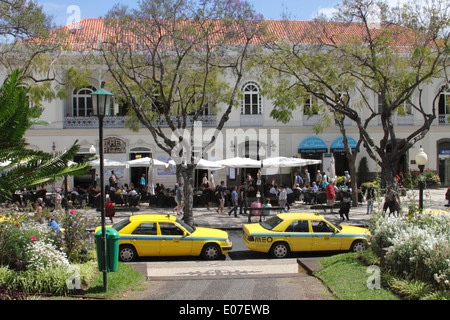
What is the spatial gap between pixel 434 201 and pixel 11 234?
22162mm

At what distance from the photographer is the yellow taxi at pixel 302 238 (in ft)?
41.7

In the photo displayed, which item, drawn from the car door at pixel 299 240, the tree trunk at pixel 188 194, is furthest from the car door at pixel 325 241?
the tree trunk at pixel 188 194

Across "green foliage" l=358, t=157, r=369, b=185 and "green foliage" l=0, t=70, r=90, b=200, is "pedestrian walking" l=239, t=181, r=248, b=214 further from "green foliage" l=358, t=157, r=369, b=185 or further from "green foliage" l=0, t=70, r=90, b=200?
"green foliage" l=358, t=157, r=369, b=185

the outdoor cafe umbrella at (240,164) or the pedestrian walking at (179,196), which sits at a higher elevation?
the outdoor cafe umbrella at (240,164)

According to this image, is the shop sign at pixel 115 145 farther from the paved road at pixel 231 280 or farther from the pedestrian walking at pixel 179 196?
A: the paved road at pixel 231 280

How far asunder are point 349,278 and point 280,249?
14.2 ft

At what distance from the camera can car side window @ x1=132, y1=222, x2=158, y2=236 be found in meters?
12.3

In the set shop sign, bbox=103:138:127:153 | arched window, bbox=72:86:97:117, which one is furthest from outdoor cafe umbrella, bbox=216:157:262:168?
arched window, bbox=72:86:97:117

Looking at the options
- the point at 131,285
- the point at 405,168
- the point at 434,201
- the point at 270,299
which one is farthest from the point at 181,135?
the point at 405,168

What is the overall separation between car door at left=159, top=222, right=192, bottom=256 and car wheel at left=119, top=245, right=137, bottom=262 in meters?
0.81

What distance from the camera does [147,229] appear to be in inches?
488

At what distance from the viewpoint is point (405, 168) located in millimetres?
32781

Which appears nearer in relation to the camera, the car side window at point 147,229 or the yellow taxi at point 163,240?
the yellow taxi at point 163,240

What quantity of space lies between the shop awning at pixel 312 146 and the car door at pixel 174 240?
2096cm
